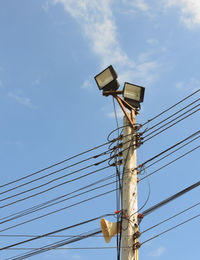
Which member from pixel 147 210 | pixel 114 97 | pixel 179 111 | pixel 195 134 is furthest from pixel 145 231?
pixel 114 97

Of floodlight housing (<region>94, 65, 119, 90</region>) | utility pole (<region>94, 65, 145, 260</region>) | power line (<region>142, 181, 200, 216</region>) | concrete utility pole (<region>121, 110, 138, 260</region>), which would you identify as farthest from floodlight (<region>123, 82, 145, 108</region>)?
power line (<region>142, 181, 200, 216</region>)

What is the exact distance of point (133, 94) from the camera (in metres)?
9.87

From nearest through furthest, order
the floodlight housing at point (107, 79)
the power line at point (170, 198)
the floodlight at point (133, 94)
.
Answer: the power line at point (170, 198) → the floodlight at point (133, 94) → the floodlight housing at point (107, 79)

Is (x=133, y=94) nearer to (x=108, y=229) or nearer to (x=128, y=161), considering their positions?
(x=128, y=161)

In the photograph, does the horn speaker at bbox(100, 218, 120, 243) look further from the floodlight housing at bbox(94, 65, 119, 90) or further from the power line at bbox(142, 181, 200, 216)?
the floodlight housing at bbox(94, 65, 119, 90)

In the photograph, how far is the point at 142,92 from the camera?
9867mm

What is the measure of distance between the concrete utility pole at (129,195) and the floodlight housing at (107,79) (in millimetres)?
1397

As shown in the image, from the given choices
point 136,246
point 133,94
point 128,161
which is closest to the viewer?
point 136,246

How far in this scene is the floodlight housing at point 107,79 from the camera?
9945mm

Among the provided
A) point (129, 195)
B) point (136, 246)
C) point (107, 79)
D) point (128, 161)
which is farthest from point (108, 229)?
point (107, 79)

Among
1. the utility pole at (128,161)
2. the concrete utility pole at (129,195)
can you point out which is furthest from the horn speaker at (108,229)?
the concrete utility pole at (129,195)

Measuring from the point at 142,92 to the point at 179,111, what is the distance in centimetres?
128

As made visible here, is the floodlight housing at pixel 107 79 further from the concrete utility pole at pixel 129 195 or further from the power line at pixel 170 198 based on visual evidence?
the power line at pixel 170 198

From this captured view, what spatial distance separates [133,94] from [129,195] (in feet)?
10.1
